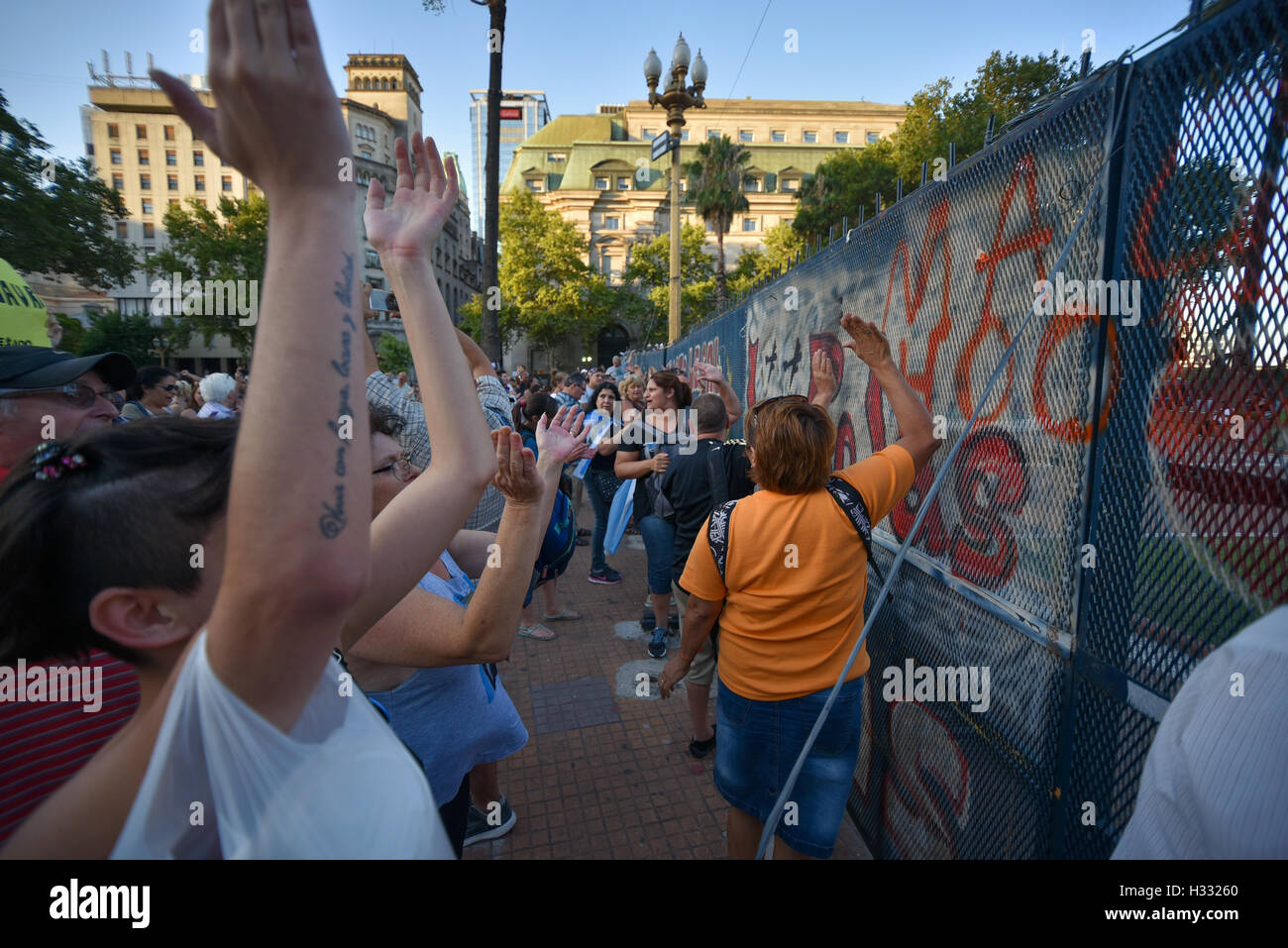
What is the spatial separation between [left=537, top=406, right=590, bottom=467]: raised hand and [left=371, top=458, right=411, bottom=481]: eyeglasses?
467 mm

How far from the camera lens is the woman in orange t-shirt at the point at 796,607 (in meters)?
2.10

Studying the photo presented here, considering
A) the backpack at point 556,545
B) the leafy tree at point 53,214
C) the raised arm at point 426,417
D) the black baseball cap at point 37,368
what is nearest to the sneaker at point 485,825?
the backpack at point 556,545

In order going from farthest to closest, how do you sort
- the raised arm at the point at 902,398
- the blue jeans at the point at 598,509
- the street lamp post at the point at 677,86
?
→ the street lamp post at the point at 677,86, the blue jeans at the point at 598,509, the raised arm at the point at 902,398

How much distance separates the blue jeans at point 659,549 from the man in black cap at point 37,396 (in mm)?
3275

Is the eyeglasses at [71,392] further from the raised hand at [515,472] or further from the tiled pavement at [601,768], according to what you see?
the tiled pavement at [601,768]

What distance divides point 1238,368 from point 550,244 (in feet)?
140

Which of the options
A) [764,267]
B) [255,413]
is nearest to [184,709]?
[255,413]

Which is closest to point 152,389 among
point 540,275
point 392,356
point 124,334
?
point 392,356

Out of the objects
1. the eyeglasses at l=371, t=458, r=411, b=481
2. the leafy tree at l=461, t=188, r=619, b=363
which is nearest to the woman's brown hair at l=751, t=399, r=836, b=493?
the eyeglasses at l=371, t=458, r=411, b=481

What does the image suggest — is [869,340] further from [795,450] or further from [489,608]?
[489,608]

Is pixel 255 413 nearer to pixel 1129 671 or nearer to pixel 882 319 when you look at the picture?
pixel 1129 671

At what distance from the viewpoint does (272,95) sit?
646 millimetres

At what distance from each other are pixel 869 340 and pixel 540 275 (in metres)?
42.1

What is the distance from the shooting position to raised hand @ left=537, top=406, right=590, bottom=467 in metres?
2.05
